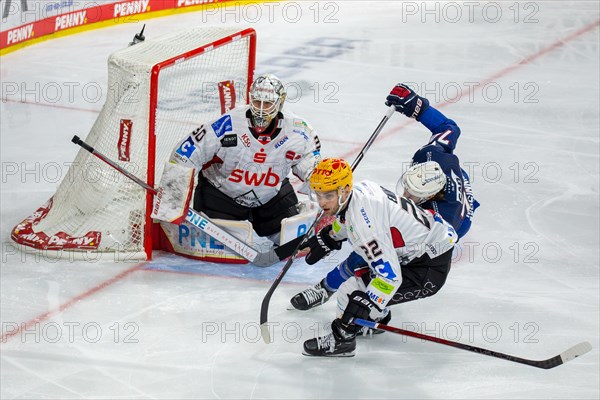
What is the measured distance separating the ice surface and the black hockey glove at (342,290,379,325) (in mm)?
282

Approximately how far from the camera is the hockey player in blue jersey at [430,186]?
4.71m

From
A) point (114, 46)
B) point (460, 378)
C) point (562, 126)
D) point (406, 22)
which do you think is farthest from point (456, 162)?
point (406, 22)

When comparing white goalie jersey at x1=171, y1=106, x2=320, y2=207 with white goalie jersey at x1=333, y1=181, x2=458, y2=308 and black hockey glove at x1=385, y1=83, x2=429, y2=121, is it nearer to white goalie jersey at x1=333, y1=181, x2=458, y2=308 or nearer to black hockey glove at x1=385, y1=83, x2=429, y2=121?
black hockey glove at x1=385, y1=83, x2=429, y2=121

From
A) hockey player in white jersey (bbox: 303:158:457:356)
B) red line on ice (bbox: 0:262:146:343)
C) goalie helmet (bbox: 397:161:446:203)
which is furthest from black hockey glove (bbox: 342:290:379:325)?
red line on ice (bbox: 0:262:146:343)

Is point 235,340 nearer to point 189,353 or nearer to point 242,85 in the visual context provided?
point 189,353

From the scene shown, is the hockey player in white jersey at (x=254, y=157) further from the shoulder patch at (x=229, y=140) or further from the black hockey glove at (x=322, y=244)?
the black hockey glove at (x=322, y=244)

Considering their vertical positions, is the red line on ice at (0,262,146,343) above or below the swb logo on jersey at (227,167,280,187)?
below

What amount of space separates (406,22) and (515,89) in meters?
2.45

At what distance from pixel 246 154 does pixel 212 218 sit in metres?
0.40

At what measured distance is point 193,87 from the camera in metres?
5.92

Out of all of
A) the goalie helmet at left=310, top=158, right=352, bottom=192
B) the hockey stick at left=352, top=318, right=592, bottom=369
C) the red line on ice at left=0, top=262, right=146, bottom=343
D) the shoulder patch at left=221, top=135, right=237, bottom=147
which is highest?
the goalie helmet at left=310, top=158, right=352, bottom=192

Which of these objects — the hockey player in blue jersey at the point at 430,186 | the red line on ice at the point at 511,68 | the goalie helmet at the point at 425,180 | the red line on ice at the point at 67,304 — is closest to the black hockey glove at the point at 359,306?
the hockey player in blue jersey at the point at 430,186

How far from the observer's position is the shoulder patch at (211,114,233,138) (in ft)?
17.2

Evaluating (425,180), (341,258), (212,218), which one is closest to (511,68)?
(341,258)
